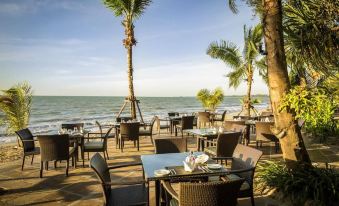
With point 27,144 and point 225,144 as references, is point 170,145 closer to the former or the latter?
point 225,144

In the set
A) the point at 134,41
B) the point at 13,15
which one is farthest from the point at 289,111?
the point at 13,15

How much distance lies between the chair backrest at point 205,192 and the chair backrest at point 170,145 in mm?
2099

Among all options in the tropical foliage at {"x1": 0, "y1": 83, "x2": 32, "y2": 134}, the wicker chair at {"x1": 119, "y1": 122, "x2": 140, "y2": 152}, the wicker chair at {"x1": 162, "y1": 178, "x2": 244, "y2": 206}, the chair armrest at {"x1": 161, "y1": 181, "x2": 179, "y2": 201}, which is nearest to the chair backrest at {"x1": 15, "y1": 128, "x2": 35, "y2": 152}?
the wicker chair at {"x1": 119, "y1": 122, "x2": 140, "y2": 152}

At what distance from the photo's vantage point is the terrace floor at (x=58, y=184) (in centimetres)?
403

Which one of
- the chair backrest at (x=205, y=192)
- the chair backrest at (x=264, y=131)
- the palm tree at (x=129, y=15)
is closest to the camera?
the chair backrest at (x=205, y=192)

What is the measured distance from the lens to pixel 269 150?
7406mm

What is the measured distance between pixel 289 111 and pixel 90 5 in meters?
9.83

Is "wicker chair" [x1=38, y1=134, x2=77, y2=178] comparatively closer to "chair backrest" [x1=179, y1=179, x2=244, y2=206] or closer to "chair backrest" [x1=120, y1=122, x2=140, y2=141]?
"chair backrest" [x1=120, y1=122, x2=140, y2=141]

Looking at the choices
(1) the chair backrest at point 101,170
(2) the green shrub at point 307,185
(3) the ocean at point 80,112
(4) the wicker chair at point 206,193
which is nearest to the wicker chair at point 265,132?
(2) the green shrub at point 307,185

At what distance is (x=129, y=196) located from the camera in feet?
9.86

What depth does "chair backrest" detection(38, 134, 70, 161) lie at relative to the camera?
5066 mm

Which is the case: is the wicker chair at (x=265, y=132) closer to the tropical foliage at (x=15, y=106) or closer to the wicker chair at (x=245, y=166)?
the wicker chair at (x=245, y=166)

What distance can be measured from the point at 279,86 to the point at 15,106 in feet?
25.7

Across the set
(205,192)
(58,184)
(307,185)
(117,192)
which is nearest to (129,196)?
(117,192)
